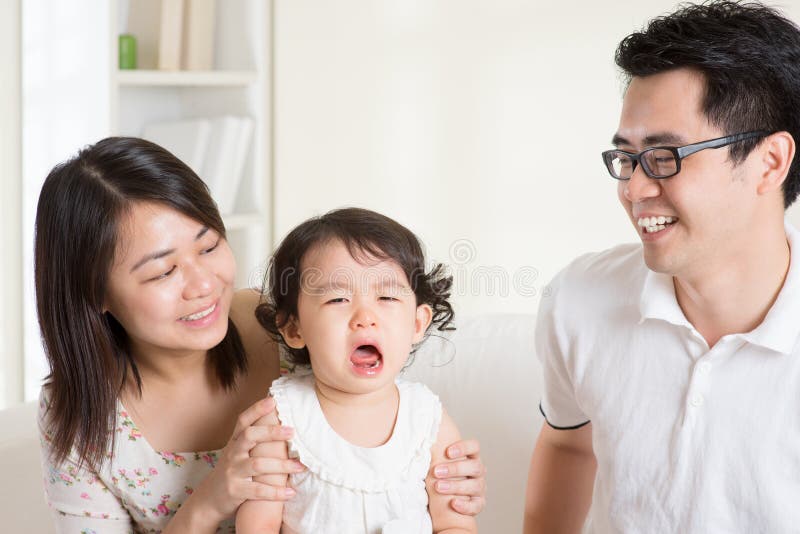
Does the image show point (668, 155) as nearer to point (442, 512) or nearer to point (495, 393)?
point (442, 512)

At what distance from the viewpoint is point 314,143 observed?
3.99m

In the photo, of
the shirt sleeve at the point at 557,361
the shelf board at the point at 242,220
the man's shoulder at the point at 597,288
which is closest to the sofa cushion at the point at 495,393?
the shirt sleeve at the point at 557,361

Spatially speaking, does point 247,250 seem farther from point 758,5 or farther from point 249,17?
point 758,5

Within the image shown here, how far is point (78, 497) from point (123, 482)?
0.09m

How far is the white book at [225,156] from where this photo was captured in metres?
3.71

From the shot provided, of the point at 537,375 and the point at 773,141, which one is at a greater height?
the point at 773,141

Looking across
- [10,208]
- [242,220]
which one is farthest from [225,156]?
[10,208]

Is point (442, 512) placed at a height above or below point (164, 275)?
below

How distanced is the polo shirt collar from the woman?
0.42 metres

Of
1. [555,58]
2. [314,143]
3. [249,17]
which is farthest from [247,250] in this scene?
[555,58]

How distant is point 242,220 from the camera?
3.84 m

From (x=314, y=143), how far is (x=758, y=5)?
2.45 m

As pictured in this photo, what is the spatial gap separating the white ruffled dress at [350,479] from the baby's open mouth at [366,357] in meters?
0.13

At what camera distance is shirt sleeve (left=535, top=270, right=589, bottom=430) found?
6.40 ft
